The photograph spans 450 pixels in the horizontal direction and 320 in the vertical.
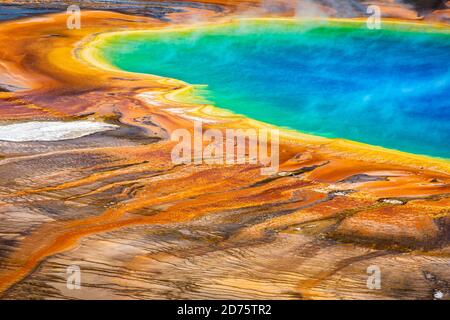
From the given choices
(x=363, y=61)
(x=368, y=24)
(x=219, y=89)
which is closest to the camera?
(x=219, y=89)

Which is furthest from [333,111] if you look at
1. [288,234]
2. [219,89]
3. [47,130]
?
[288,234]

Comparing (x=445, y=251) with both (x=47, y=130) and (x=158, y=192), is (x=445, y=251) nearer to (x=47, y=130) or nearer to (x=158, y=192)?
(x=158, y=192)

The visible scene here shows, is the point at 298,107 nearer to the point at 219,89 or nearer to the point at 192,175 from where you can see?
the point at 219,89

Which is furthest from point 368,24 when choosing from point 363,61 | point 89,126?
point 89,126

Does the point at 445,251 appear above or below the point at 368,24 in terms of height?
below

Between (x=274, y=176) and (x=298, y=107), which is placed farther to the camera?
(x=298, y=107)

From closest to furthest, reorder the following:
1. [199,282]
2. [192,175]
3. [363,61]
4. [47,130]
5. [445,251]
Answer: [199,282]
[445,251]
[192,175]
[47,130]
[363,61]
